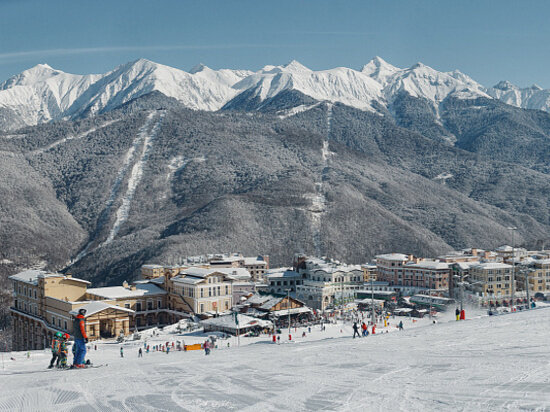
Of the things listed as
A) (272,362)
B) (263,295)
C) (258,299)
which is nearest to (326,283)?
(263,295)

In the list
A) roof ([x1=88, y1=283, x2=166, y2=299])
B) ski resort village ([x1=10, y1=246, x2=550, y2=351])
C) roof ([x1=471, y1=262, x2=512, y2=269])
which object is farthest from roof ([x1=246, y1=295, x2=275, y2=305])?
roof ([x1=471, y1=262, x2=512, y2=269])

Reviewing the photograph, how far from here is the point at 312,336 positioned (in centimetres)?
4925

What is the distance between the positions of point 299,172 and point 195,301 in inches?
4499

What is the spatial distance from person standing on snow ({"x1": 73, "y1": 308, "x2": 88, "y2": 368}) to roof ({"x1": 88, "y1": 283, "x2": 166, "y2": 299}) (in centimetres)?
4179

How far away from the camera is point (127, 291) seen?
6862 centimetres

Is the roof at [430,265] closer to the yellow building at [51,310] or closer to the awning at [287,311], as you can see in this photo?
the awning at [287,311]

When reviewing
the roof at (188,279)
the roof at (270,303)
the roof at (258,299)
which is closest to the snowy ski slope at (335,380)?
the roof at (270,303)

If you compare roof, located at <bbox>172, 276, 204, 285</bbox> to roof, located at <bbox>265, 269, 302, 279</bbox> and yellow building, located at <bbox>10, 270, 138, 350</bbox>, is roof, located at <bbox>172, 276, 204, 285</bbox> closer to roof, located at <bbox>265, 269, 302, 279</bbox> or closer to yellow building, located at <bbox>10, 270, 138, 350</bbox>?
yellow building, located at <bbox>10, 270, 138, 350</bbox>

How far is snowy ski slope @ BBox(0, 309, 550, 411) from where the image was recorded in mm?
15609

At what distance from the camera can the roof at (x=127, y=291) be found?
2618 inches

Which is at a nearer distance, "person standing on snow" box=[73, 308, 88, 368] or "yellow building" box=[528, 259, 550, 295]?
"person standing on snow" box=[73, 308, 88, 368]

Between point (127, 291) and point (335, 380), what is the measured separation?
53.4m

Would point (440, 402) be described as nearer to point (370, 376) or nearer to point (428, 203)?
point (370, 376)

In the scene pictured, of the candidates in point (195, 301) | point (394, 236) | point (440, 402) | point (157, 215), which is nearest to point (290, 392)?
point (440, 402)
